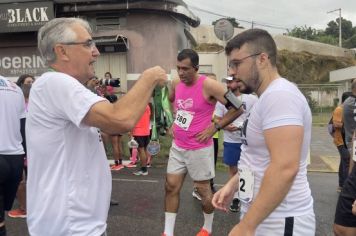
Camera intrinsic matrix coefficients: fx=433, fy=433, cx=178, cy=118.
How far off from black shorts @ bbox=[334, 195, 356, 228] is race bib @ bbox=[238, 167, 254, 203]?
1.31m

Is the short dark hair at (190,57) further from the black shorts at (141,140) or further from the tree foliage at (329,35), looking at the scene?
the tree foliage at (329,35)

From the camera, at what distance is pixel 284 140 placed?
1992mm

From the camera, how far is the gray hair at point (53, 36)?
2.12 metres

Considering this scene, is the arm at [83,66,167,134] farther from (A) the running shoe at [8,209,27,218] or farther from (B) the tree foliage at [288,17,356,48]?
(B) the tree foliage at [288,17,356,48]

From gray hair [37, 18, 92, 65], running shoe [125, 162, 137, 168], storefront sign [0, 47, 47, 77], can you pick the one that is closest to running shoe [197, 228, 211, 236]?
gray hair [37, 18, 92, 65]

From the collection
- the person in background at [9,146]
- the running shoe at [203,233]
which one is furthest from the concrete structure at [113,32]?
the person in background at [9,146]

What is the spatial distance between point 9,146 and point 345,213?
116 inches

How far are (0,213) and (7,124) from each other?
82 centimetres

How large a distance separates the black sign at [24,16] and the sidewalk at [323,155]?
26.4 ft

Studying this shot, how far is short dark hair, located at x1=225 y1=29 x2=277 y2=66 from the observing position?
227 centimetres

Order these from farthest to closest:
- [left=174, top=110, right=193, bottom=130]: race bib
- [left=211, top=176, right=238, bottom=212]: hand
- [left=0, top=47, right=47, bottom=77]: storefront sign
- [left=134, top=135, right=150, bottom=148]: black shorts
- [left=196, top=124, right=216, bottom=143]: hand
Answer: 1. [left=0, top=47, right=47, bottom=77]: storefront sign
2. [left=134, top=135, right=150, bottom=148]: black shorts
3. [left=174, top=110, right=193, bottom=130]: race bib
4. [left=196, top=124, right=216, bottom=143]: hand
5. [left=211, top=176, right=238, bottom=212]: hand

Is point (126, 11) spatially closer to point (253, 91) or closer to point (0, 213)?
point (0, 213)

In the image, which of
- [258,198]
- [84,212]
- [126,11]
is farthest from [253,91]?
[126,11]

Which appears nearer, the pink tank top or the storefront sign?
the pink tank top
